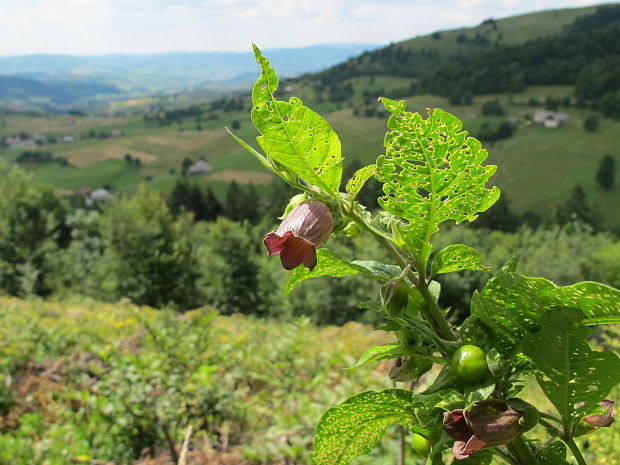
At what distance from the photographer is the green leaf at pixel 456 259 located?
0.82 m

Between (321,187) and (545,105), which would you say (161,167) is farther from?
(321,187)

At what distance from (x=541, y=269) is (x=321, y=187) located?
36885mm

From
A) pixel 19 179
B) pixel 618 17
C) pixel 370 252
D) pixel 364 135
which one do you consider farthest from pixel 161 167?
pixel 618 17

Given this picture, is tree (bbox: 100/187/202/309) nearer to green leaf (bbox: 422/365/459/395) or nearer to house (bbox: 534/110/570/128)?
green leaf (bbox: 422/365/459/395)

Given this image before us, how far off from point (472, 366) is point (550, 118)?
333ft

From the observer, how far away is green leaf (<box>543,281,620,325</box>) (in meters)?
0.58

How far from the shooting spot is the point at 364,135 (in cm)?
8912

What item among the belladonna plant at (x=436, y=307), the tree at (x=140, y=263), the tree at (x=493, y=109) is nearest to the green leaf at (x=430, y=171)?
the belladonna plant at (x=436, y=307)

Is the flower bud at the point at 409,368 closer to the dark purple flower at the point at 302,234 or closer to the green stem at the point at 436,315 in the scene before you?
the green stem at the point at 436,315

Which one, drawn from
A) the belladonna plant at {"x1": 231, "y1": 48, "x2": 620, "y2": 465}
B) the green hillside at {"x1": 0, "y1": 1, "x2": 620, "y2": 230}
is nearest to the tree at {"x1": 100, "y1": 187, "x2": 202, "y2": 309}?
the belladonna plant at {"x1": 231, "y1": 48, "x2": 620, "y2": 465}

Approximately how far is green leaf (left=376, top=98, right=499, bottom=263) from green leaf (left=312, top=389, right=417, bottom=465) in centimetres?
29

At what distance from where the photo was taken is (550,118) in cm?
8919

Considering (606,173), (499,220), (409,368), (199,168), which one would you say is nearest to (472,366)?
(409,368)

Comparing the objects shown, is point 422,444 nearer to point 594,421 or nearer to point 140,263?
point 594,421
